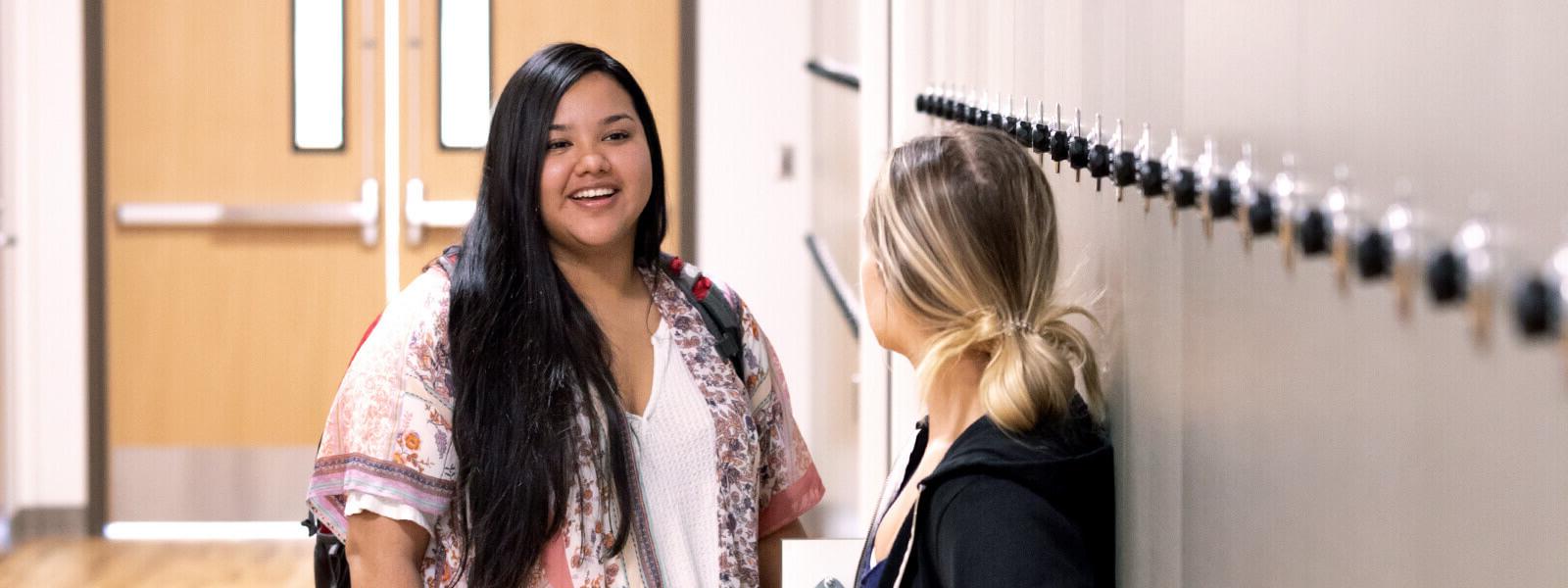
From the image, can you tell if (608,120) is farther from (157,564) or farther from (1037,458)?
(157,564)

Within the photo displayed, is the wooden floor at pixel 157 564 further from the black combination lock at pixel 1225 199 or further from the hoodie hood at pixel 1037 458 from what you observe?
the black combination lock at pixel 1225 199

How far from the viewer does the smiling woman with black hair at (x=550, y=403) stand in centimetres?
155

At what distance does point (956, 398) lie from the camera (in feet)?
4.01

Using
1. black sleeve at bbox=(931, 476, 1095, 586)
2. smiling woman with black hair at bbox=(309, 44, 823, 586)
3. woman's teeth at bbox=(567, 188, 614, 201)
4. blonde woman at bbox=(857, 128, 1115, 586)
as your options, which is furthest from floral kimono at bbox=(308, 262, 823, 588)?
black sleeve at bbox=(931, 476, 1095, 586)

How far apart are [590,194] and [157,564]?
3.58 m

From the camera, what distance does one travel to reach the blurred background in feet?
1.51

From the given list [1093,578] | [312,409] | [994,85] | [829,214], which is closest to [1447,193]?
[1093,578]

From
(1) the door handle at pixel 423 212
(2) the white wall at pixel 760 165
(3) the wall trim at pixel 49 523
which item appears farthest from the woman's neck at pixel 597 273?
(3) the wall trim at pixel 49 523

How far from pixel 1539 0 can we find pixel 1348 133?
159 millimetres

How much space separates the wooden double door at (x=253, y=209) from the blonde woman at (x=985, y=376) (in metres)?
3.92

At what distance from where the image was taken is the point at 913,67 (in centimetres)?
223

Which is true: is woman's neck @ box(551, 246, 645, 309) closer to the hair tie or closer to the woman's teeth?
the woman's teeth

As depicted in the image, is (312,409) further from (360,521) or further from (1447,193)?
(1447,193)

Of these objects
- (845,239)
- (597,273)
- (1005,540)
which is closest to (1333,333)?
(1005,540)
